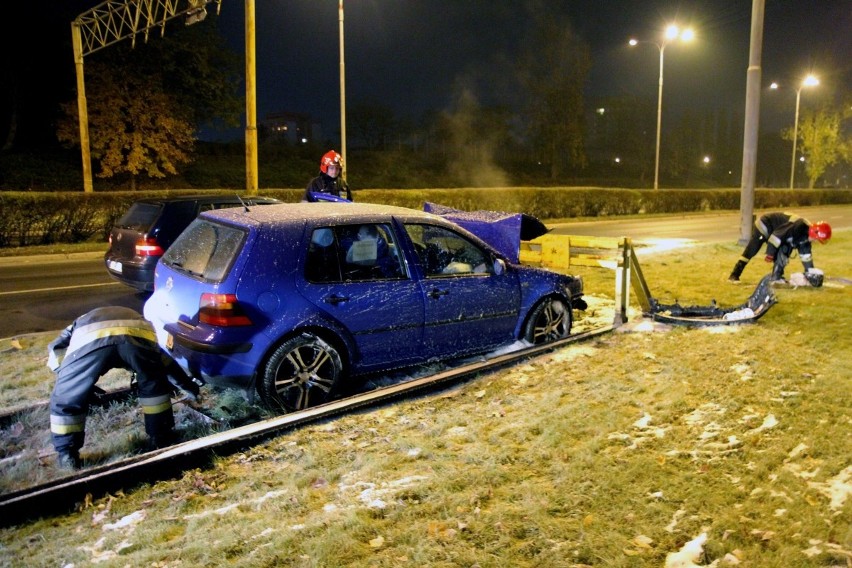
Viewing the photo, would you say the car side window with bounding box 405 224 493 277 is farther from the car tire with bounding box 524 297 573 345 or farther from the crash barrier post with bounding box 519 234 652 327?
the crash barrier post with bounding box 519 234 652 327

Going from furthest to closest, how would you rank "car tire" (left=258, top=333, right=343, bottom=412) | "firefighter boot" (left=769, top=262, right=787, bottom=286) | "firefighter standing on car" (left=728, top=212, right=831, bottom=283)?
"firefighter boot" (left=769, top=262, right=787, bottom=286) → "firefighter standing on car" (left=728, top=212, right=831, bottom=283) → "car tire" (left=258, top=333, right=343, bottom=412)

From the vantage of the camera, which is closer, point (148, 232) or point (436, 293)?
point (436, 293)

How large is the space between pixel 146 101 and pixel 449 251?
3440cm

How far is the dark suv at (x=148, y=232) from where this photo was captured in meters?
9.20

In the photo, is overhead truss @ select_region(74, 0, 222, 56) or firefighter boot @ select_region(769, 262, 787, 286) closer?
firefighter boot @ select_region(769, 262, 787, 286)

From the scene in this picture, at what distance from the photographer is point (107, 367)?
4.15 metres

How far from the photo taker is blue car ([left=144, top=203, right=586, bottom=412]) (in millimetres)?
4793

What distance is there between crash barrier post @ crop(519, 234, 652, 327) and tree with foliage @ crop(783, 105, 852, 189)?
174ft

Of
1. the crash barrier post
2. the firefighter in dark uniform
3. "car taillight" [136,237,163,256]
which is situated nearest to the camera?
the firefighter in dark uniform

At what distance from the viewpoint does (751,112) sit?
15516 millimetres

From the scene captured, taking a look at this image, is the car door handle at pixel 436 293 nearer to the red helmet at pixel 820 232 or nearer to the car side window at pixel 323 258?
the car side window at pixel 323 258

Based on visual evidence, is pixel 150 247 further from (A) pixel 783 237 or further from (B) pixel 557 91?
(B) pixel 557 91

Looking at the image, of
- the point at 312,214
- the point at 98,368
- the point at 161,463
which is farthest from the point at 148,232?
the point at 161,463

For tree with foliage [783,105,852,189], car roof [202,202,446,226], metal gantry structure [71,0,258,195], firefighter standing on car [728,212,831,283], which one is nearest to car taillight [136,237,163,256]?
car roof [202,202,446,226]
